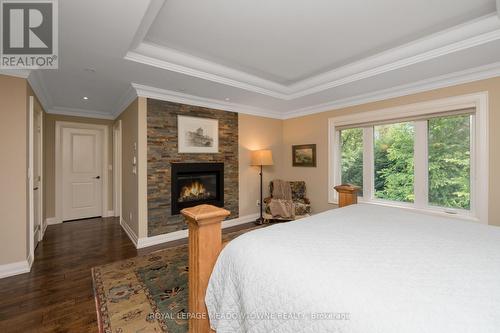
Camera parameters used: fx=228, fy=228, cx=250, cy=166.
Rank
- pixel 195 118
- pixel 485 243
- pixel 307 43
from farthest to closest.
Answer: pixel 195 118 → pixel 307 43 → pixel 485 243

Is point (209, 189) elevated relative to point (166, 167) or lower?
lower

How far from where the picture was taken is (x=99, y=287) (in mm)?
2260

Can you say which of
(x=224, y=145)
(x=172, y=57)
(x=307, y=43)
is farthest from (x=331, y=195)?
(x=172, y=57)

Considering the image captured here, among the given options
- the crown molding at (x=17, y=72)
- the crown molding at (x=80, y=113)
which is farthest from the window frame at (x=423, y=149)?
the crown molding at (x=80, y=113)

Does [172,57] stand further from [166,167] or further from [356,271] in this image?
[356,271]

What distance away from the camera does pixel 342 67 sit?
3223 mm

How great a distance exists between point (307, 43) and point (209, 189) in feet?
9.36

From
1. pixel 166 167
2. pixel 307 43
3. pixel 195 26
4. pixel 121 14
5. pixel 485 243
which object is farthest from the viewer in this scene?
pixel 166 167

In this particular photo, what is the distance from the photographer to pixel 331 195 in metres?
4.39

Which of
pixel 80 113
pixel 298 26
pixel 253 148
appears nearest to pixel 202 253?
pixel 298 26

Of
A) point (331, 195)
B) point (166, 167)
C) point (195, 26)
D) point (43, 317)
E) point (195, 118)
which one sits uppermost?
point (195, 26)

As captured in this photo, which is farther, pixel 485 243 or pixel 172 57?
pixel 172 57

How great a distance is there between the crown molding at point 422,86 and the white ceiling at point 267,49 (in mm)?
14

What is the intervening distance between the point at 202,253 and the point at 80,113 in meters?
5.06
